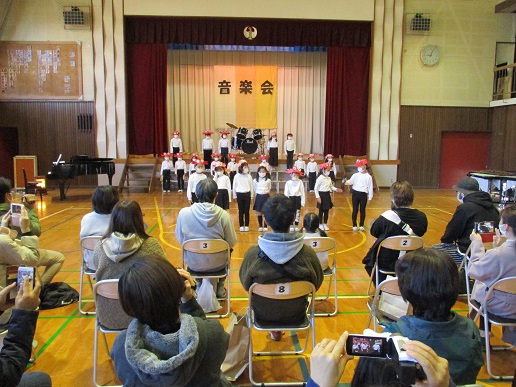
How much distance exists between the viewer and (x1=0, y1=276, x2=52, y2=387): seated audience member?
157cm

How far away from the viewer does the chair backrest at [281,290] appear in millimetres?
2699

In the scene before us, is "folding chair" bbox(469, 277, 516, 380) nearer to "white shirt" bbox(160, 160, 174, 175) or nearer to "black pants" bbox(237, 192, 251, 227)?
"black pants" bbox(237, 192, 251, 227)

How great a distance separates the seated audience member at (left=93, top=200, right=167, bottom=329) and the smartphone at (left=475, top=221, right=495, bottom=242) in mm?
2368

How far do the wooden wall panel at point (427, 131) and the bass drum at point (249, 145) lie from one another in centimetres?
522

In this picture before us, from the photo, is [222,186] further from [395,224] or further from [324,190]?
[395,224]

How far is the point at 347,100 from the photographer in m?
15.5

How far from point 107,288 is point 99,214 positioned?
1.55 meters

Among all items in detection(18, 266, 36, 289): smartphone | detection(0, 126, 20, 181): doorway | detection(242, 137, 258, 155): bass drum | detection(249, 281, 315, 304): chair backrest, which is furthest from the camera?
detection(242, 137, 258, 155): bass drum

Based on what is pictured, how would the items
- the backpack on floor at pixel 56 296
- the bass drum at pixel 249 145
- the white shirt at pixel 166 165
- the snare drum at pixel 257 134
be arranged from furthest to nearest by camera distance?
the snare drum at pixel 257 134 → the bass drum at pixel 249 145 → the white shirt at pixel 166 165 → the backpack on floor at pixel 56 296

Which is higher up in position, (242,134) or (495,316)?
(242,134)

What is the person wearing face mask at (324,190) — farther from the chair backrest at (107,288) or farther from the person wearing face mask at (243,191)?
the chair backrest at (107,288)

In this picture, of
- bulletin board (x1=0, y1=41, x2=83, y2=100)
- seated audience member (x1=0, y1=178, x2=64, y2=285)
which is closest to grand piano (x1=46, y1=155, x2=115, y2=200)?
bulletin board (x1=0, y1=41, x2=83, y2=100)

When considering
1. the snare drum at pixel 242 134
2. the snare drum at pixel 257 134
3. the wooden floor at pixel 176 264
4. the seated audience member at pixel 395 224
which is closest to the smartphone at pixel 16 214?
the wooden floor at pixel 176 264

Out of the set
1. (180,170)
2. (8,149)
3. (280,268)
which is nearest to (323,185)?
(280,268)
